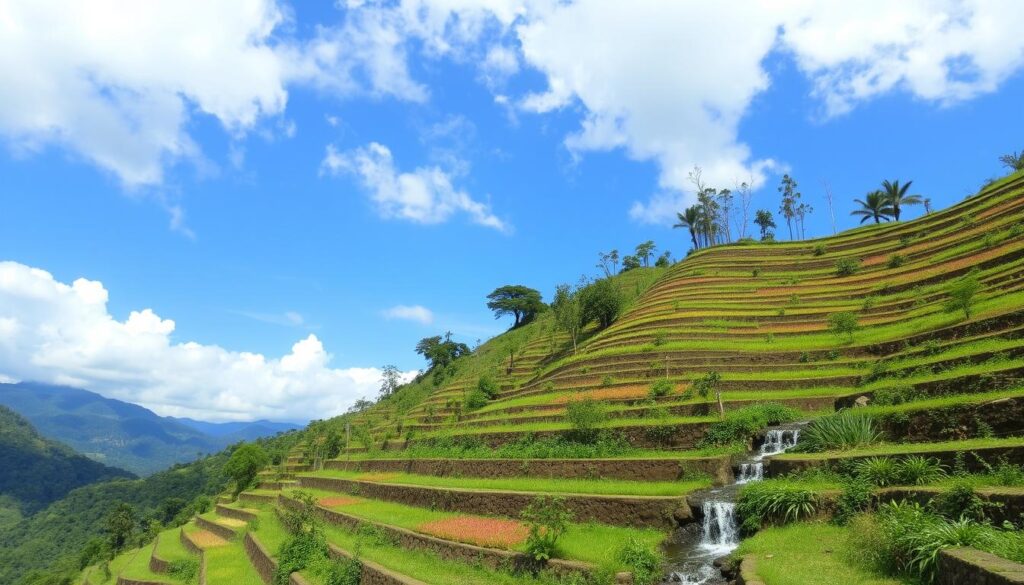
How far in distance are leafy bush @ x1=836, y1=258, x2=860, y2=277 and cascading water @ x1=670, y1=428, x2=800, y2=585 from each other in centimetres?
2959

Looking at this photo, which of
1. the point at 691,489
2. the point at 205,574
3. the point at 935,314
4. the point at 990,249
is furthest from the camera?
the point at 990,249

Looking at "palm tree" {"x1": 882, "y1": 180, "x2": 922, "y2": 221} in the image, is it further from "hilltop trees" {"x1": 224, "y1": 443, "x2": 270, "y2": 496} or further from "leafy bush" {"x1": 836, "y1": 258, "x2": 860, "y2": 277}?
"hilltop trees" {"x1": 224, "y1": 443, "x2": 270, "y2": 496}

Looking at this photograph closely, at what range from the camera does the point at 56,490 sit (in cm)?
15525

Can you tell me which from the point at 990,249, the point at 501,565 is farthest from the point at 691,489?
the point at 990,249

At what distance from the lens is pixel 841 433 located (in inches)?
559

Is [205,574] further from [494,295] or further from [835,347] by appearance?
[494,295]

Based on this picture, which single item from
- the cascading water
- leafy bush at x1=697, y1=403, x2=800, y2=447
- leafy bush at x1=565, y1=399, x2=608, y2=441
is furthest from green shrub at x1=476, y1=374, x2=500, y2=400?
the cascading water

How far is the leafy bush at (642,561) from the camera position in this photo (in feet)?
35.1

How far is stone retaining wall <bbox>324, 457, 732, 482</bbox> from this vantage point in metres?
16.0

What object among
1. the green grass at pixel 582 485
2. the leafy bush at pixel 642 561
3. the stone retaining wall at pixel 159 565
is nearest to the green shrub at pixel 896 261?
the green grass at pixel 582 485

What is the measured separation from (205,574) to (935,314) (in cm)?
3357

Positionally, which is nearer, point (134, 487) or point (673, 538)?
point (673, 538)

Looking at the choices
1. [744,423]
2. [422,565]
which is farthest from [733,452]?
[422,565]

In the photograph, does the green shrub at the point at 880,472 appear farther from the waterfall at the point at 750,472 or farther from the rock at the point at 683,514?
the rock at the point at 683,514
